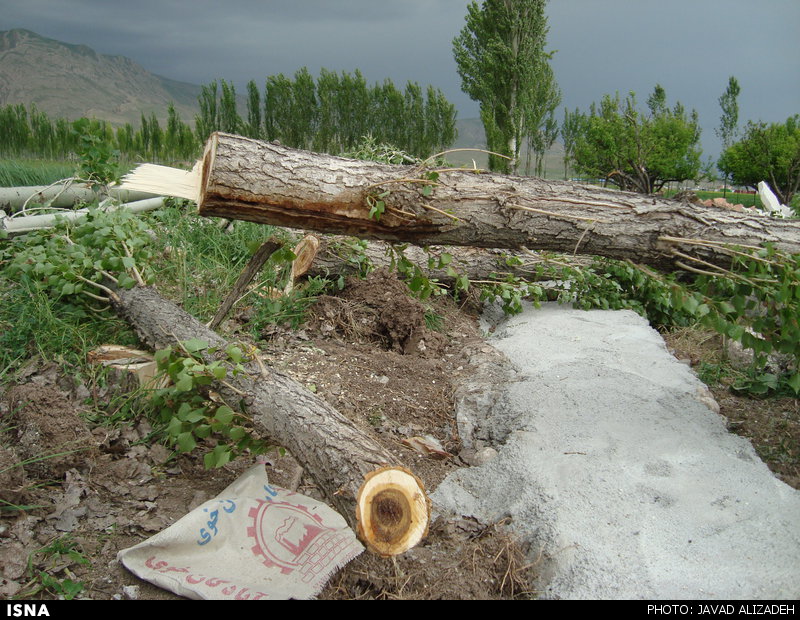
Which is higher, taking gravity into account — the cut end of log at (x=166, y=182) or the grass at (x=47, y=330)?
the cut end of log at (x=166, y=182)

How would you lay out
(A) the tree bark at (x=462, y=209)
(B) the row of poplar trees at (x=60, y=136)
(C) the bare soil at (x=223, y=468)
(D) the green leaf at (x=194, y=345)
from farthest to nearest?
(B) the row of poplar trees at (x=60, y=136)
(A) the tree bark at (x=462, y=209)
(D) the green leaf at (x=194, y=345)
(C) the bare soil at (x=223, y=468)

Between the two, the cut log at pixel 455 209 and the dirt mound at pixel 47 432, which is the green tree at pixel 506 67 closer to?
the cut log at pixel 455 209

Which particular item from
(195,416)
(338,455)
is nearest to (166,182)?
(195,416)

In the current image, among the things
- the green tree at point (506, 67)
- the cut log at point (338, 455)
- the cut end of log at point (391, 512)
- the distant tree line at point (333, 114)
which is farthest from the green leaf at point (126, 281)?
the distant tree line at point (333, 114)

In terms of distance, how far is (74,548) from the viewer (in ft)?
7.16

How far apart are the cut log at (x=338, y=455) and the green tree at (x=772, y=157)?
25.4 m

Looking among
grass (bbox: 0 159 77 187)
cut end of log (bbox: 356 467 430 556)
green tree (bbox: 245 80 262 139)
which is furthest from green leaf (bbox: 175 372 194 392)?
green tree (bbox: 245 80 262 139)

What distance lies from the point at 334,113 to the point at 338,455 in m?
20.6

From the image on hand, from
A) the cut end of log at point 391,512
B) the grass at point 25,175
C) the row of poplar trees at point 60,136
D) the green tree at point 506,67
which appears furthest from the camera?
the green tree at point 506,67

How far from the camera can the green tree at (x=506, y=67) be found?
1691cm

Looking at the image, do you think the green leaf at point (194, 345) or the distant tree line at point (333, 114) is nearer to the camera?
the green leaf at point (194, 345)

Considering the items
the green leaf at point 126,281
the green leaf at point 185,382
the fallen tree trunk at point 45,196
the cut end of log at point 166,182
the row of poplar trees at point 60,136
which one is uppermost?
the row of poplar trees at point 60,136

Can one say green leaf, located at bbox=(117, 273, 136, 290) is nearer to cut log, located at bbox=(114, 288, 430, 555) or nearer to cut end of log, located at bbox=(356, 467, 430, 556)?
cut log, located at bbox=(114, 288, 430, 555)

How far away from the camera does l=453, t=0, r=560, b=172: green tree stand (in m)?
16.9
